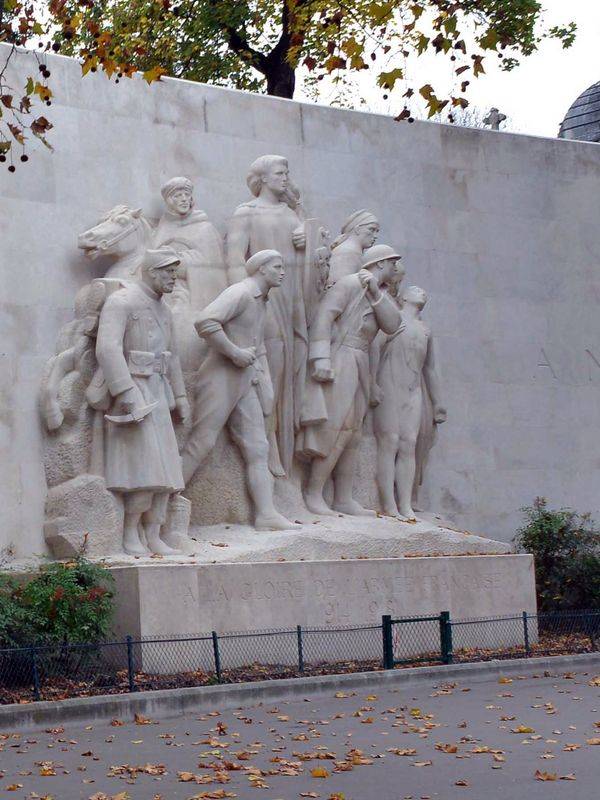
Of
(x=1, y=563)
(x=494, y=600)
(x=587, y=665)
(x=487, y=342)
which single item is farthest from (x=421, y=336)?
(x=1, y=563)

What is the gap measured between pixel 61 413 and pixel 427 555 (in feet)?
16.3

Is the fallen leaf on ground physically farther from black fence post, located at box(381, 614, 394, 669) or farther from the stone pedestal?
black fence post, located at box(381, 614, 394, 669)

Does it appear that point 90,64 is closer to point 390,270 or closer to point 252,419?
point 252,419

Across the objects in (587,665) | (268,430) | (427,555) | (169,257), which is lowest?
(587,665)

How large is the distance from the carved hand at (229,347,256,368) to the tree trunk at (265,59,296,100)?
1228cm

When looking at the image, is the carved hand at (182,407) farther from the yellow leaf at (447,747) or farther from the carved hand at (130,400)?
the yellow leaf at (447,747)

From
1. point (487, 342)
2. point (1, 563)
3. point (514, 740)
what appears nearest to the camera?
point (514, 740)

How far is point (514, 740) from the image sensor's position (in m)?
12.1

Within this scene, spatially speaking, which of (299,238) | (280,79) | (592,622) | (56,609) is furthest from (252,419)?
(280,79)

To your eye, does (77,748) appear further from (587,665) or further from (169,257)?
(587,665)

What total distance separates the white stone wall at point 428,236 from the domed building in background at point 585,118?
1095 centimetres

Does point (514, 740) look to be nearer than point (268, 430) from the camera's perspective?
Yes

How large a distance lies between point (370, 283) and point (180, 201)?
8.52 ft

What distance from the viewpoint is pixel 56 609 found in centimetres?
1525
